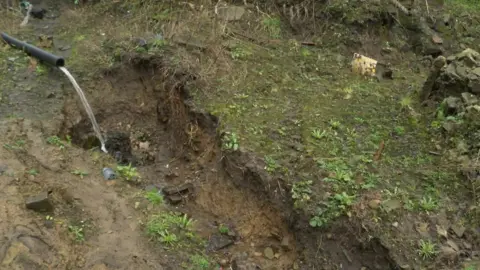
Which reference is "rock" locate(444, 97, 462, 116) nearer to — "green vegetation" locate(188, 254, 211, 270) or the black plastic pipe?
"green vegetation" locate(188, 254, 211, 270)

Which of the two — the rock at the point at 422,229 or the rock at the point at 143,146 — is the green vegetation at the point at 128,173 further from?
the rock at the point at 422,229

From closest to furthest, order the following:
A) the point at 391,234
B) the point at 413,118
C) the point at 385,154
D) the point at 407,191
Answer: the point at 391,234
the point at 407,191
the point at 385,154
the point at 413,118

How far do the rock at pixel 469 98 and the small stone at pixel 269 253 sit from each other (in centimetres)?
283

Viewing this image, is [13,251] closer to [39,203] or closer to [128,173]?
[39,203]

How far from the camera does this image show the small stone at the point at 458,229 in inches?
184

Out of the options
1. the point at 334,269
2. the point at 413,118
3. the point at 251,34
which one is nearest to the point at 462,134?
the point at 413,118

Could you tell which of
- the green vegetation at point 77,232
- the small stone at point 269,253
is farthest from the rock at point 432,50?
the green vegetation at point 77,232

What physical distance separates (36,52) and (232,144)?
10.5 ft

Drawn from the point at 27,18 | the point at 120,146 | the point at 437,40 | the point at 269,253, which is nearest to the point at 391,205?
the point at 269,253

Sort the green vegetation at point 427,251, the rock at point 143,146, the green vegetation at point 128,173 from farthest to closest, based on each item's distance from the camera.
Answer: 1. the rock at point 143,146
2. the green vegetation at point 128,173
3. the green vegetation at point 427,251

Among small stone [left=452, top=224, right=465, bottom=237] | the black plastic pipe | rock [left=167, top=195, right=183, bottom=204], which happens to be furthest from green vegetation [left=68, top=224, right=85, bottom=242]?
small stone [left=452, top=224, right=465, bottom=237]

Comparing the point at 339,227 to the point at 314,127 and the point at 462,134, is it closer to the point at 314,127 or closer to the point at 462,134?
the point at 314,127

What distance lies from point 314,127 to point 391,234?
5.27 ft

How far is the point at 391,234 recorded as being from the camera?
466cm
